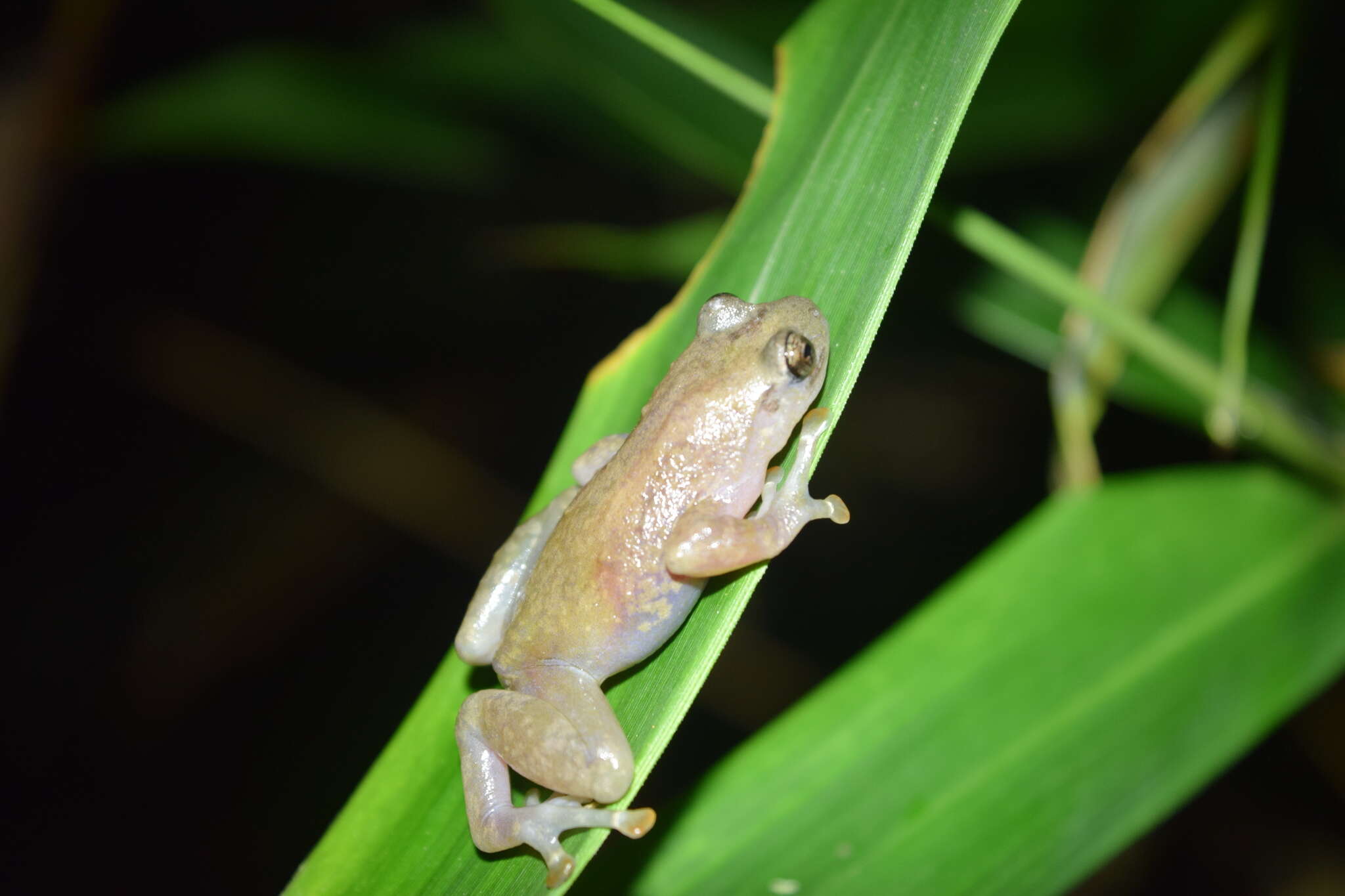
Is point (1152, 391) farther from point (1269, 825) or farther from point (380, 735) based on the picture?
point (380, 735)

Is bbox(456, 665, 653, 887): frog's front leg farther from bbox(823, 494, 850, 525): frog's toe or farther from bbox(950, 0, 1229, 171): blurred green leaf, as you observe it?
bbox(950, 0, 1229, 171): blurred green leaf

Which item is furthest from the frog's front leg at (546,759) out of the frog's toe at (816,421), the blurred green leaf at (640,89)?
the blurred green leaf at (640,89)

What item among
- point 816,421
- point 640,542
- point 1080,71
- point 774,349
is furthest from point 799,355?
point 1080,71

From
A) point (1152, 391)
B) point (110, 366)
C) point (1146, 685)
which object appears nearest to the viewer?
point (1146, 685)

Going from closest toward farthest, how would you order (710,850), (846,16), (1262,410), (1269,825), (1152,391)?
(846,16) < (710,850) < (1262,410) < (1152,391) < (1269,825)

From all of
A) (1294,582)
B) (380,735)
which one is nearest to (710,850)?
(1294,582)

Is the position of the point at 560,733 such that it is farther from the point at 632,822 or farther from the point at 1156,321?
the point at 1156,321
